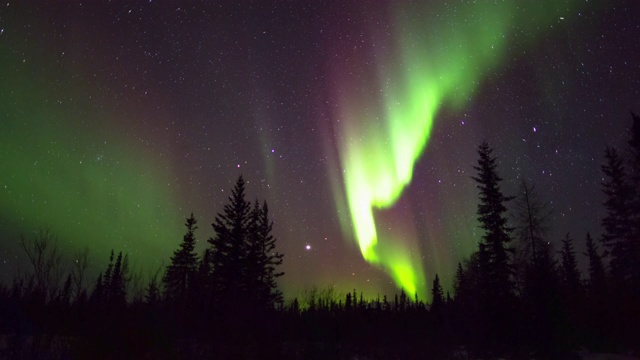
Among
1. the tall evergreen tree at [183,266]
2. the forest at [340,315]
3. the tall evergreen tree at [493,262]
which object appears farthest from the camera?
the tall evergreen tree at [183,266]

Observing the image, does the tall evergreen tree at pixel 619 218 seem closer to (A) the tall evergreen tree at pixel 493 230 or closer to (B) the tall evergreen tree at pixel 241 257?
(A) the tall evergreen tree at pixel 493 230

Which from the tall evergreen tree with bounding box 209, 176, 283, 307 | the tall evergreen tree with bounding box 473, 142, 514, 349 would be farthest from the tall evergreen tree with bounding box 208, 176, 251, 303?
the tall evergreen tree with bounding box 473, 142, 514, 349

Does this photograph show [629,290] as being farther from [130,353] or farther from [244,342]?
[130,353]

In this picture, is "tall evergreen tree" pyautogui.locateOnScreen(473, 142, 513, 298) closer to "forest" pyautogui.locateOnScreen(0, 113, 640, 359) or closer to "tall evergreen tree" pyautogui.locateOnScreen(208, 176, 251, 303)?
"forest" pyautogui.locateOnScreen(0, 113, 640, 359)

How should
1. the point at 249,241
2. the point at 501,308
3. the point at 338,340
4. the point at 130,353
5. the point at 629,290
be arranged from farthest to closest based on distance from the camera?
the point at 249,241 < the point at 501,308 < the point at 629,290 < the point at 338,340 < the point at 130,353

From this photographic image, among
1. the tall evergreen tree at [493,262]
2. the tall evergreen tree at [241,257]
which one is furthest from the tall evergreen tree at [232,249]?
the tall evergreen tree at [493,262]

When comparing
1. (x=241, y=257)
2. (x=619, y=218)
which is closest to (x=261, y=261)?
(x=241, y=257)

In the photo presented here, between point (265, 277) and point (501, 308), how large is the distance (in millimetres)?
25210

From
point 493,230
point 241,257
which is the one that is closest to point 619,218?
point 493,230

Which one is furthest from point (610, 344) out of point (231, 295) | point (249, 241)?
point (249, 241)

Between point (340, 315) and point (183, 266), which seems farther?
point (183, 266)

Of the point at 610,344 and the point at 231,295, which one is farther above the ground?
the point at 231,295

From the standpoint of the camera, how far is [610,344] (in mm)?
22281

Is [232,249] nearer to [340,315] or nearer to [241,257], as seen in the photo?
[241,257]
